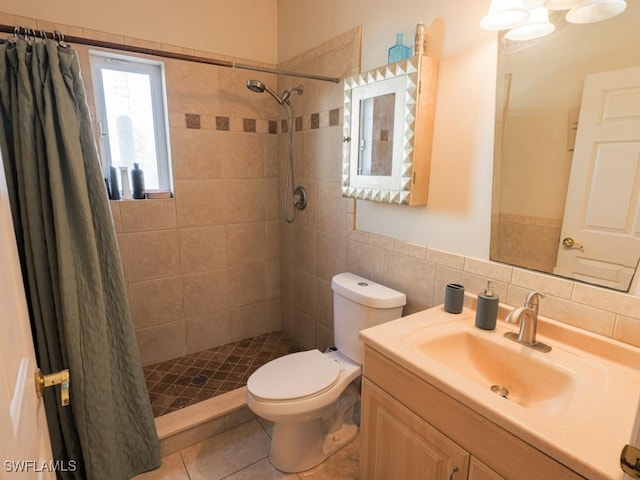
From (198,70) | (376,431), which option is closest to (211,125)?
(198,70)

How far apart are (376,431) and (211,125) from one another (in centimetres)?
196

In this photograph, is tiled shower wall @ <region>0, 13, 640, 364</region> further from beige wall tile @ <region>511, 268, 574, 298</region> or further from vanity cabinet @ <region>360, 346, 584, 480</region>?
vanity cabinet @ <region>360, 346, 584, 480</region>

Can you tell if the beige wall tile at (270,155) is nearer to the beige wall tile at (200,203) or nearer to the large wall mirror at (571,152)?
the beige wall tile at (200,203)

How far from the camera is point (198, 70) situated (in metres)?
2.12

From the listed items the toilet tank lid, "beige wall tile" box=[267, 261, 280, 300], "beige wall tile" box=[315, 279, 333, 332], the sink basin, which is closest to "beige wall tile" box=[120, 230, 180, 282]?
"beige wall tile" box=[267, 261, 280, 300]

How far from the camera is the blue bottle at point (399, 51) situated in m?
1.43

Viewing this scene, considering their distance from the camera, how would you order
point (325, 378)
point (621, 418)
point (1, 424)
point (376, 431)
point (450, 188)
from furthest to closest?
point (325, 378) < point (450, 188) < point (376, 431) < point (621, 418) < point (1, 424)

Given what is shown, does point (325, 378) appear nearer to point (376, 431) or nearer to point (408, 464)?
point (376, 431)

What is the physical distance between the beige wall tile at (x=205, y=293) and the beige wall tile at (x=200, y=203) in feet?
1.20

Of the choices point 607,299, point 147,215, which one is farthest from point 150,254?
point 607,299

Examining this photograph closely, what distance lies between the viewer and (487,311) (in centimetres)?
119

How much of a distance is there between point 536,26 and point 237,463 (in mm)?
2147

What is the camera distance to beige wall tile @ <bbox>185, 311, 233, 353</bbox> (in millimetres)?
2391

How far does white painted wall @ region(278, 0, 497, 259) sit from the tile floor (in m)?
1.14
